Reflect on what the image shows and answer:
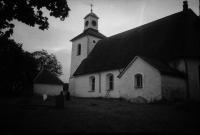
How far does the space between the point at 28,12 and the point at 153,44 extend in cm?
1431

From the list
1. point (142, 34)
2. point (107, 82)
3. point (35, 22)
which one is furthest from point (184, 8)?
point (35, 22)

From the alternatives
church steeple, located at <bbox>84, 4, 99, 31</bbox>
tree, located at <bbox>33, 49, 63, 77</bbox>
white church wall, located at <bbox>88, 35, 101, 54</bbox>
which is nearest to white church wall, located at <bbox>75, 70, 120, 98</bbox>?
white church wall, located at <bbox>88, 35, 101, 54</bbox>

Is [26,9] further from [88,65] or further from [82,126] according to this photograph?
[88,65]

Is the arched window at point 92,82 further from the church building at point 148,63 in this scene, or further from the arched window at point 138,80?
the arched window at point 138,80

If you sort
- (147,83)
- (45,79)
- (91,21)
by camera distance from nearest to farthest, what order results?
(147,83)
(45,79)
(91,21)

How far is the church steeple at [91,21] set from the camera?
2944 centimetres

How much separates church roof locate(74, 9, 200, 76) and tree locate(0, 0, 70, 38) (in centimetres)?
1178

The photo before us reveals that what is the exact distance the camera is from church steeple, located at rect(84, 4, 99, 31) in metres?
29.4

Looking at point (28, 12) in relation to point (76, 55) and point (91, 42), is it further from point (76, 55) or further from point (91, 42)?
point (76, 55)

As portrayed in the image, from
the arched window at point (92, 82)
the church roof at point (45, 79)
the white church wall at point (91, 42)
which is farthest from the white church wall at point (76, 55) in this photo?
the arched window at point (92, 82)

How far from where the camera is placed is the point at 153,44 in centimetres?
1717

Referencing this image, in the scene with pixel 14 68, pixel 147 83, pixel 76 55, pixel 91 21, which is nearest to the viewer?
pixel 147 83

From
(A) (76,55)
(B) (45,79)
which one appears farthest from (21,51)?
(A) (76,55)

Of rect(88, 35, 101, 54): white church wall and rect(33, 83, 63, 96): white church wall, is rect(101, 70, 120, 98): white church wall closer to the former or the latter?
rect(88, 35, 101, 54): white church wall
